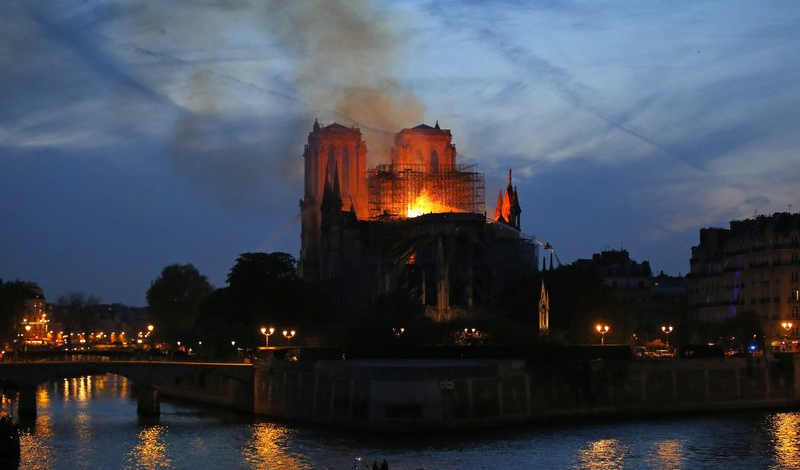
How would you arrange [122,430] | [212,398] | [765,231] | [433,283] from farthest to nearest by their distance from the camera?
[433,283]
[765,231]
[212,398]
[122,430]

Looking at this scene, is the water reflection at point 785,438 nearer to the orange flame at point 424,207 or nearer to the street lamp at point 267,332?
the street lamp at point 267,332

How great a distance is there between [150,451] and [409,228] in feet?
253

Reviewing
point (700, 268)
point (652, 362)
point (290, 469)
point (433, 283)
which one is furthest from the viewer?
point (433, 283)

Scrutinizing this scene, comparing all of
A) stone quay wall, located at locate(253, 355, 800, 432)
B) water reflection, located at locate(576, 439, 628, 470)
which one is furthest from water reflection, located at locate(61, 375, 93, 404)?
water reflection, located at locate(576, 439, 628, 470)

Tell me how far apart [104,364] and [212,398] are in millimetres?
12220

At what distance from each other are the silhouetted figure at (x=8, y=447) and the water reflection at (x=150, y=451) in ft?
14.7

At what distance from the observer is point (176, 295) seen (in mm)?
171125

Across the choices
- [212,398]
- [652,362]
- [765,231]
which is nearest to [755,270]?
[765,231]

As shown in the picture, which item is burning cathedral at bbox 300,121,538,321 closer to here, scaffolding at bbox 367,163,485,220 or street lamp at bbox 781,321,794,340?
scaffolding at bbox 367,163,485,220

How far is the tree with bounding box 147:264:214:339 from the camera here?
16862cm

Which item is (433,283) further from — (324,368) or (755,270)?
(324,368)

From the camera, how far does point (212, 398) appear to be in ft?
292

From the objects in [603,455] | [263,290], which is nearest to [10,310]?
[263,290]

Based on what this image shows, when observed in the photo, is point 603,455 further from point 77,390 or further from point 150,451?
point 77,390
